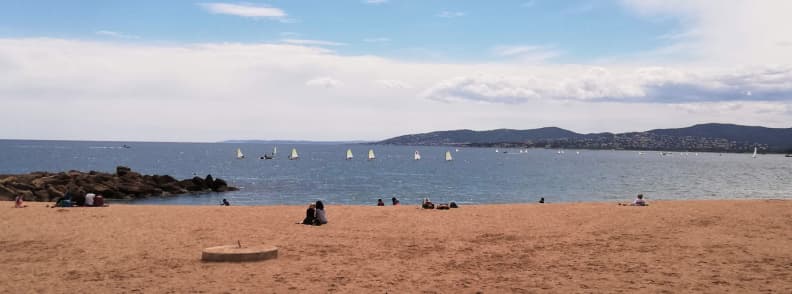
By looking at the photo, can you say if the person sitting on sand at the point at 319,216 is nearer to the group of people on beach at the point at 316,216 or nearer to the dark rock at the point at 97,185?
the group of people on beach at the point at 316,216

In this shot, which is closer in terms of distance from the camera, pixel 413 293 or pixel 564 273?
pixel 413 293

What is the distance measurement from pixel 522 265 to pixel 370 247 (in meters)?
3.91

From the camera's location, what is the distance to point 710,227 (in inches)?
715

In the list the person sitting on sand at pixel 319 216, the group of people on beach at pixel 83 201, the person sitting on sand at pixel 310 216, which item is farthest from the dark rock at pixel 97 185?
the person sitting on sand at pixel 319 216

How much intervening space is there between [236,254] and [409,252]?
387cm

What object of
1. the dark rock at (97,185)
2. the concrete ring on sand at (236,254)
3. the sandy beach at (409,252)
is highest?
the concrete ring on sand at (236,254)

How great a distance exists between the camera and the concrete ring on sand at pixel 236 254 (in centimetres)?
1324

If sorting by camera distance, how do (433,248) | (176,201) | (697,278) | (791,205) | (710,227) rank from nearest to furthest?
1. (697,278)
2. (433,248)
3. (710,227)
4. (791,205)
5. (176,201)

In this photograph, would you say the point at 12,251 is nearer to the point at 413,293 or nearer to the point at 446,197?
the point at 413,293

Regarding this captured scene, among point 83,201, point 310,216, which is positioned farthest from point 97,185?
point 310,216

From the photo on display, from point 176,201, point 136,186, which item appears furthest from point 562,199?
point 136,186

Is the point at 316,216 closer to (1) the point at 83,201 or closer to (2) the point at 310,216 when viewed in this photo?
(2) the point at 310,216

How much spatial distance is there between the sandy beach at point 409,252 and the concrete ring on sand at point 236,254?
0.25 metres

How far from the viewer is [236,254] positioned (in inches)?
521
